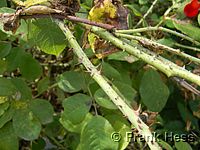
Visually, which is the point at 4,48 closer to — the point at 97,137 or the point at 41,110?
the point at 41,110

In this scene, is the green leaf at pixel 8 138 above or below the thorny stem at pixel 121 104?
below

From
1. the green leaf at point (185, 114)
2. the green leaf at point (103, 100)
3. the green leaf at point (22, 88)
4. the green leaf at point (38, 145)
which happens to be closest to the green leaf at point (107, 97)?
the green leaf at point (103, 100)

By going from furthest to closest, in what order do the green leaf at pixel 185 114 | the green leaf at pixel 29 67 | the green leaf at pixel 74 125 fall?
the green leaf at pixel 185 114 < the green leaf at pixel 29 67 < the green leaf at pixel 74 125

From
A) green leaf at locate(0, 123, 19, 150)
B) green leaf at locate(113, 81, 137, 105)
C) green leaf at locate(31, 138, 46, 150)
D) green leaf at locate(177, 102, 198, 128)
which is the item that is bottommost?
green leaf at locate(177, 102, 198, 128)

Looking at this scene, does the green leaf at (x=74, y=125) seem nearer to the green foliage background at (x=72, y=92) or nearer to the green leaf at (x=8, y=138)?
the green foliage background at (x=72, y=92)

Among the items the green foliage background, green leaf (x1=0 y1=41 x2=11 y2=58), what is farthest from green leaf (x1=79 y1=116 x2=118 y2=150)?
green leaf (x1=0 y1=41 x2=11 y2=58)

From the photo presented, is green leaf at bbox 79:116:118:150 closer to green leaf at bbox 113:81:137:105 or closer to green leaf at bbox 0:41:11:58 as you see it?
green leaf at bbox 113:81:137:105

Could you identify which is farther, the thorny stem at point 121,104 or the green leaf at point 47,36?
the green leaf at point 47,36

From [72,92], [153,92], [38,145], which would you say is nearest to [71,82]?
[72,92]
